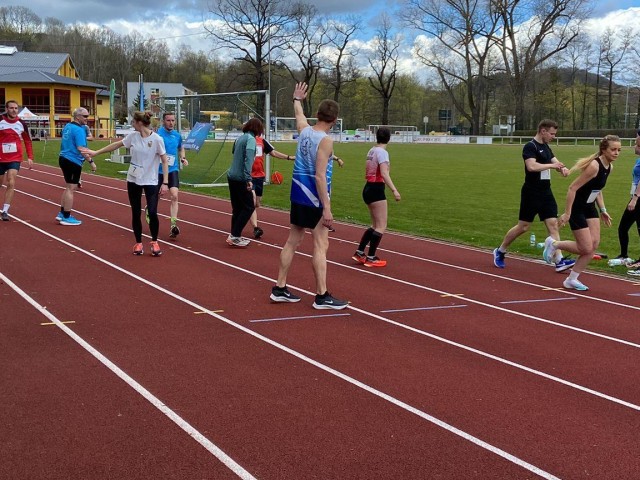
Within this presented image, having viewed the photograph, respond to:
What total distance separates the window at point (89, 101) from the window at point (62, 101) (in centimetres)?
263

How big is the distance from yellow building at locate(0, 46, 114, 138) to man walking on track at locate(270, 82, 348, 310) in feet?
222

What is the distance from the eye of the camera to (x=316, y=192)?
22.1ft

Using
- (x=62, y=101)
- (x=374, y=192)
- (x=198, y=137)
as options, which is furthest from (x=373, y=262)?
(x=62, y=101)

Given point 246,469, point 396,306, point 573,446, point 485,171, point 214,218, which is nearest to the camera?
point 246,469

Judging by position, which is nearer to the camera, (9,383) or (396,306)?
(9,383)

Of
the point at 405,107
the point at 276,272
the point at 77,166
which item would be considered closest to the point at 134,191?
the point at 276,272

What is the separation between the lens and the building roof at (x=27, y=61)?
7874 centimetres

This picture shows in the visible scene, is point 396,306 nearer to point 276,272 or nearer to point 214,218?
point 276,272

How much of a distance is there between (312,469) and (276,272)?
5251mm

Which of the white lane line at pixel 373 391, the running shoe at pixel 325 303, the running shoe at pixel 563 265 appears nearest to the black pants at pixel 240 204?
the white lane line at pixel 373 391

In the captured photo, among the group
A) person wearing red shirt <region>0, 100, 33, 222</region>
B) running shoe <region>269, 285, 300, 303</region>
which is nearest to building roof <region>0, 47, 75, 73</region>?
person wearing red shirt <region>0, 100, 33, 222</region>

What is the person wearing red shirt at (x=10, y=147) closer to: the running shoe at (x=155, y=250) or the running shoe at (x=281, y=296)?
the running shoe at (x=155, y=250)

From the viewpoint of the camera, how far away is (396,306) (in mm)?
7289

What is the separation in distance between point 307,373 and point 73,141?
8.49 m
